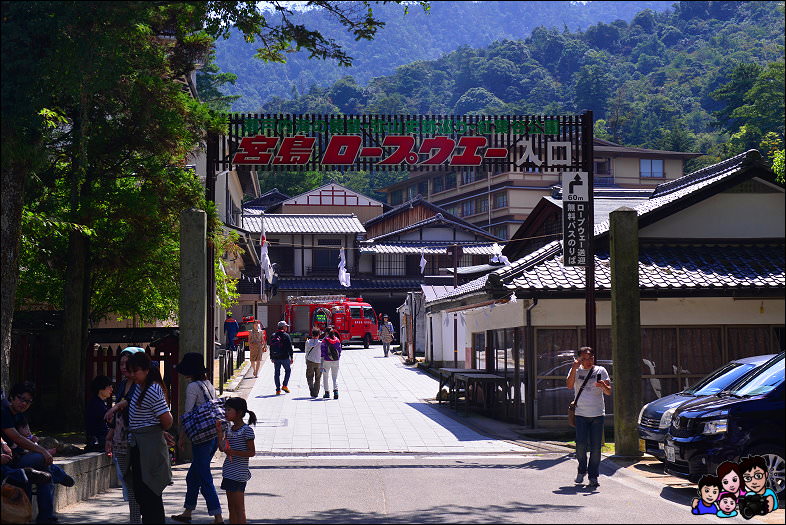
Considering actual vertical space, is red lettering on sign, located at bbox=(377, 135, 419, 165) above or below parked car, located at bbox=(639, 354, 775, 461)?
above

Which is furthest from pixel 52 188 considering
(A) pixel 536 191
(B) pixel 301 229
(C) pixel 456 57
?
(C) pixel 456 57

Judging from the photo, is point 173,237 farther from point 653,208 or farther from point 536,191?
point 536,191

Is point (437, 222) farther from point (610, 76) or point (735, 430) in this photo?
point (610, 76)

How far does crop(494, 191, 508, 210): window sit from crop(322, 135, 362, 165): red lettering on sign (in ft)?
175

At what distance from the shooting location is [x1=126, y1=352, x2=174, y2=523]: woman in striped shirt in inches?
346

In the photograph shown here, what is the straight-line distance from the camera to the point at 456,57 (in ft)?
573

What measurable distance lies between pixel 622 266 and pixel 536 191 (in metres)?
55.7

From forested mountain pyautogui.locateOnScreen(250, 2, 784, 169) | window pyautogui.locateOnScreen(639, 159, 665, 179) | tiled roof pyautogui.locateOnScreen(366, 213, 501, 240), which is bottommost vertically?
tiled roof pyautogui.locateOnScreen(366, 213, 501, 240)

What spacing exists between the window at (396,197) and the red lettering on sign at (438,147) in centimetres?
7168

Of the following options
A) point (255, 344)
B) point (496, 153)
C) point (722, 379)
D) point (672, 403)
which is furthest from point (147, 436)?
point (255, 344)

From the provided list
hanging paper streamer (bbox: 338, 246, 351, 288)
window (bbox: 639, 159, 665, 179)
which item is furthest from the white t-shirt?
window (bbox: 639, 159, 665, 179)

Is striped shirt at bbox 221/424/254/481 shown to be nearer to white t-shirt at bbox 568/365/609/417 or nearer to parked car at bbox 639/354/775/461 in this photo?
white t-shirt at bbox 568/365/609/417

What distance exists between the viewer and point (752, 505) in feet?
32.8

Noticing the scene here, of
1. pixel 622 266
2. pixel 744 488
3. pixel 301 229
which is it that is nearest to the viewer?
pixel 744 488
